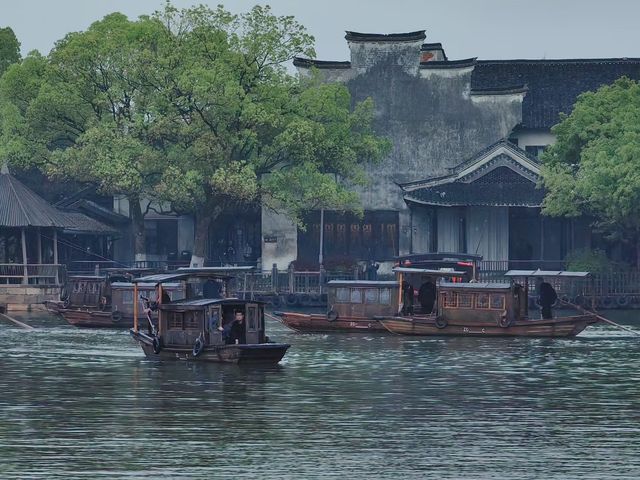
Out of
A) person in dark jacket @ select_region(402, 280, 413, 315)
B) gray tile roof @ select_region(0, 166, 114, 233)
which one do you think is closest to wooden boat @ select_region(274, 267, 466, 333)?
person in dark jacket @ select_region(402, 280, 413, 315)

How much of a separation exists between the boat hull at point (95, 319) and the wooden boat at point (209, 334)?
1535cm

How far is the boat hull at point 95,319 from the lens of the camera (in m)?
56.9

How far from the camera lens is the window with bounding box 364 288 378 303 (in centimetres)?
5461

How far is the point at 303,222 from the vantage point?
251 ft

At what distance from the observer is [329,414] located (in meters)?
30.6

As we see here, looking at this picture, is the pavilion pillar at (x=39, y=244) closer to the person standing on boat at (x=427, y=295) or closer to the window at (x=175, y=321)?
the person standing on boat at (x=427, y=295)

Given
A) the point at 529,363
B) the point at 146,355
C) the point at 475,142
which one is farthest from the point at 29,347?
the point at 475,142

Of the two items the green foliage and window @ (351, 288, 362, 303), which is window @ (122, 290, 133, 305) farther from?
the green foliage

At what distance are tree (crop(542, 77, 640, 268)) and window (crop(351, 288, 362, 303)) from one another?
47.1ft

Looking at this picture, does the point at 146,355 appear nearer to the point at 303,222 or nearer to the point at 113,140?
the point at 113,140

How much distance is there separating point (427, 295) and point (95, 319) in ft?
39.7

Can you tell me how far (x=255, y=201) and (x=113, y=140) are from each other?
7.15 metres

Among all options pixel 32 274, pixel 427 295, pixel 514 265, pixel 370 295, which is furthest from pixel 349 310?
pixel 32 274

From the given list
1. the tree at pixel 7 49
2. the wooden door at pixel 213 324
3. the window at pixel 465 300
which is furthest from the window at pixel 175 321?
the tree at pixel 7 49
